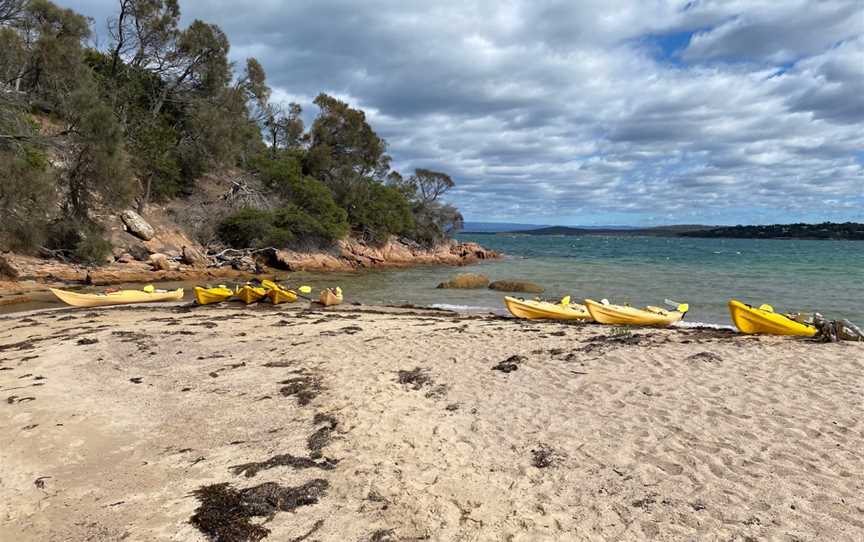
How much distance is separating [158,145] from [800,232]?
149 metres

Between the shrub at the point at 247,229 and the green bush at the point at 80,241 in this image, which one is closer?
the green bush at the point at 80,241

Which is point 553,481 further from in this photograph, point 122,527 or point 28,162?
point 28,162

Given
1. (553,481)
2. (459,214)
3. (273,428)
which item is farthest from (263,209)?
(553,481)

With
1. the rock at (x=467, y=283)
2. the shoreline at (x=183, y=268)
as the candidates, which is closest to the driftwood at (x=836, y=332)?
the rock at (x=467, y=283)

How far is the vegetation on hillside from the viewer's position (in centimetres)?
2108

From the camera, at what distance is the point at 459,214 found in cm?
5362

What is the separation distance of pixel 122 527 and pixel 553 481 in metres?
3.64

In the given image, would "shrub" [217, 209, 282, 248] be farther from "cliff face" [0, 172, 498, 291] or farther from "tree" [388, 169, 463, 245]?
"tree" [388, 169, 463, 245]

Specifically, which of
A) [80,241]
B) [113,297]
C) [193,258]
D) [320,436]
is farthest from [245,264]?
[320,436]

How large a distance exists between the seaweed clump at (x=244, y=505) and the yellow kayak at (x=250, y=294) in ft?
46.0

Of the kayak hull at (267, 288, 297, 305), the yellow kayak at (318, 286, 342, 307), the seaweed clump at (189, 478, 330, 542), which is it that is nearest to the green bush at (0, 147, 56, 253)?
the kayak hull at (267, 288, 297, 305)

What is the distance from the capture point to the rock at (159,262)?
24.9m

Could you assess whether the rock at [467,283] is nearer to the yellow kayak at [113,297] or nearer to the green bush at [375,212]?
the yellow kayak at [113,297]

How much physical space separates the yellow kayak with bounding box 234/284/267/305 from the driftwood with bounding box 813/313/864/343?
623 inches
